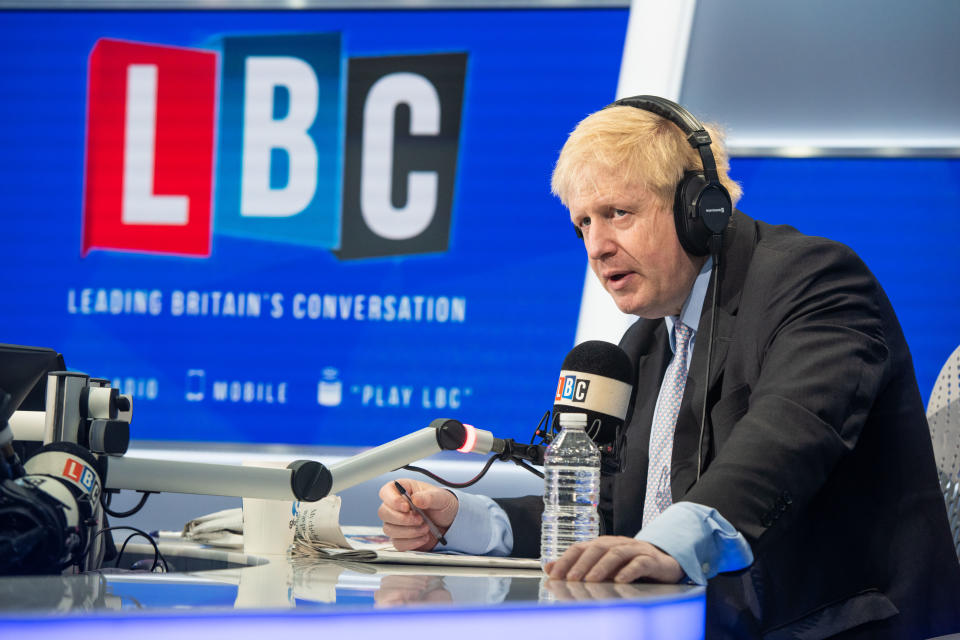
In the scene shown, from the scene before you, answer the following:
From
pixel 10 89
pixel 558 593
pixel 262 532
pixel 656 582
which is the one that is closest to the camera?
pixel 558 593

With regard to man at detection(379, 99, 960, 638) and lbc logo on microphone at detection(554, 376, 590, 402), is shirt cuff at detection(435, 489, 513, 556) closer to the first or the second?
man at detection(379, 99, 960, 638)

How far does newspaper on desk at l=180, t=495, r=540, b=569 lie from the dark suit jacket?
0.34 meters

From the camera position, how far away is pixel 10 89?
11.6 ft

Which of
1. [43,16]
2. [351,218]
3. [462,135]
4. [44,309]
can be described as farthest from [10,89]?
[462,135]

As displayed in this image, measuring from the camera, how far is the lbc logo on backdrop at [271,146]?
3357 millimetres

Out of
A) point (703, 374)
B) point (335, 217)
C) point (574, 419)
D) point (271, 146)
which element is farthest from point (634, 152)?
point (271, 146)

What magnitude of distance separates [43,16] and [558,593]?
3317mm

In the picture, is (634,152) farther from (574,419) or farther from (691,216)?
(574,419)

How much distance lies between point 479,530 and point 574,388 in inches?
12.5

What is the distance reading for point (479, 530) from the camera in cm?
166

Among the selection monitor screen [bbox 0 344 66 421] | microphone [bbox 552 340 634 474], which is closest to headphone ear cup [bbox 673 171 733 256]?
microphone [bbox 552 340 634 474]

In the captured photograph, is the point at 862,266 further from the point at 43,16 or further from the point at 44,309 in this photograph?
the point at 43,16

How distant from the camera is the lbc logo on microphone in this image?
1521mm

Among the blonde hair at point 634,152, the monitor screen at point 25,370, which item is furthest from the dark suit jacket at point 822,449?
the monitor screen at point 25,370
